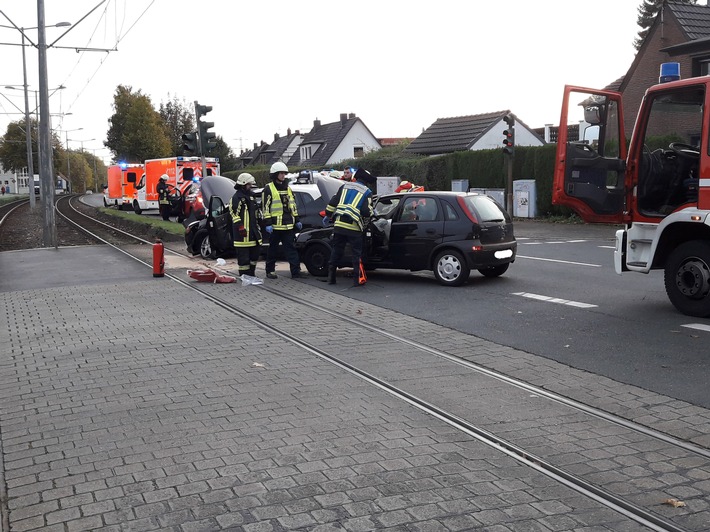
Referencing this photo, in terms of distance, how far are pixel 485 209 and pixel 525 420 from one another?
291 inches

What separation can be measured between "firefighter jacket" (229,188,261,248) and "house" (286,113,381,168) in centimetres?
5604

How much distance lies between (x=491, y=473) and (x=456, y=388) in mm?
1964

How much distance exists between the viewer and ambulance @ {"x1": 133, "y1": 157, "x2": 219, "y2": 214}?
36469 mm

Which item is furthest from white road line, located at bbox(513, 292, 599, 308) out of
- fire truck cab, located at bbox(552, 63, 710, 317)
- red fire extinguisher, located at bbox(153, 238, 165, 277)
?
red fire extinguisher, located at bbox(153, 238, 165, 277)

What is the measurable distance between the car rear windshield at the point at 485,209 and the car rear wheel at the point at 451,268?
75 centimetres

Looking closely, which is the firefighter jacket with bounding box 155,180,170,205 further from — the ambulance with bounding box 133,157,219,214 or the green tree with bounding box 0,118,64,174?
the green tree with bounding box 0,118,64,174

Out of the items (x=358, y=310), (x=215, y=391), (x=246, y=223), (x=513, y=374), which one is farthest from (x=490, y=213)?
(x=215, y=391)

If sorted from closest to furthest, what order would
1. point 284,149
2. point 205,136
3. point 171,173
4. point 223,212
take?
point 223,212 < point 205,136 < point 171,173 < point 284,149

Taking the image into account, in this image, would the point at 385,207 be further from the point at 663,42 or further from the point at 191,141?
the point at 663,42

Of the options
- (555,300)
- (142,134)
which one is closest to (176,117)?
(142,134)

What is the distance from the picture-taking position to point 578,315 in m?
9.73

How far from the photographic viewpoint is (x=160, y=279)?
14461mm

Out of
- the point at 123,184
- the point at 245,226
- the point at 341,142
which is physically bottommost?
the point at 245,226

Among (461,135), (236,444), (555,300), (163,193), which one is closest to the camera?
(236,444)
